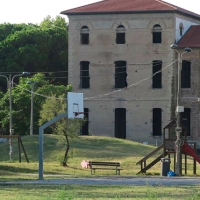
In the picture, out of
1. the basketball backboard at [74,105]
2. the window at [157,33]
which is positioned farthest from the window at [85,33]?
the basketball backboard at [74,105]

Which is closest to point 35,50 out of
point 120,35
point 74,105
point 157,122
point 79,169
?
point 120,35

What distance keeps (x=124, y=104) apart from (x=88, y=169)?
22535 mm

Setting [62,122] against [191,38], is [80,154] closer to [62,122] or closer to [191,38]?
[62,122]

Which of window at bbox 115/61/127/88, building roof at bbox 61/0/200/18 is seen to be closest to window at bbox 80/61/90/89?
window at bbox 115/61/127/88

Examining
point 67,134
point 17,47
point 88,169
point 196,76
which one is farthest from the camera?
point 17,47

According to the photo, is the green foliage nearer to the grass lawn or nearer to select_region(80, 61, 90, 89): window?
select_region(80, 61, 90, 89): window

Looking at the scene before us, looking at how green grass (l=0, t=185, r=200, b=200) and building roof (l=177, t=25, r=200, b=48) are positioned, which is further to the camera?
building roof (l=177, t=25, r=200, b=48)

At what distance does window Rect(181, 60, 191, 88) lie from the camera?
69.9 meters

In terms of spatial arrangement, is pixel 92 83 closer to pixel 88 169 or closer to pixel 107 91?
pixel 107 91

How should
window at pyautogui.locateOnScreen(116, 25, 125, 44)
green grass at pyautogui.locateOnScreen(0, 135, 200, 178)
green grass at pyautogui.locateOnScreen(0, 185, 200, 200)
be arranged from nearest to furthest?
green grass at pyautogui.locateOnScreen(0, 185, 200, 200) < green grass at pyautogui.locateOnScreen(0, 135, 200, 178) < window at pyautogui.locateOnScreen(116, 25, 125, 44)

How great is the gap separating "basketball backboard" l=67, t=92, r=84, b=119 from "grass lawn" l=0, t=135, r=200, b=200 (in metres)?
3.02

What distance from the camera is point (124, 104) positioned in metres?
71.8

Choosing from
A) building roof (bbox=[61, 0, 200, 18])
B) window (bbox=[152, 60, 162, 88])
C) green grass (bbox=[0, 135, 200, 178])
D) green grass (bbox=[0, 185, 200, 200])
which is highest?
building roof (bbox=[61, 0, 200, 18])

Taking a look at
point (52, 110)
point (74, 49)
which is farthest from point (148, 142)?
point (52, 110)
